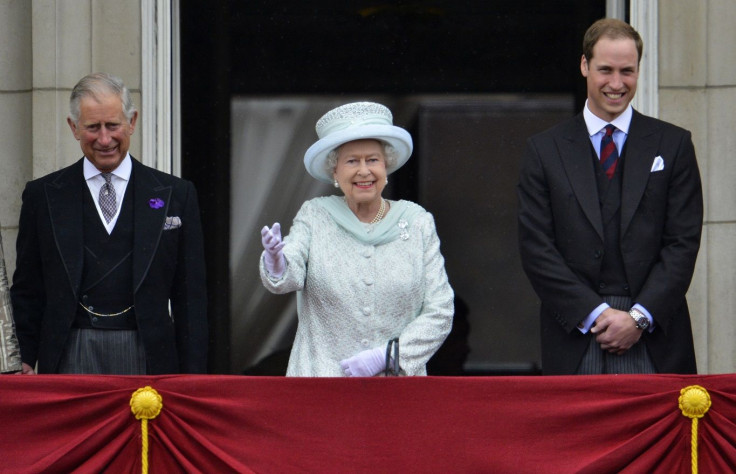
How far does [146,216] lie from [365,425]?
49.0 inches

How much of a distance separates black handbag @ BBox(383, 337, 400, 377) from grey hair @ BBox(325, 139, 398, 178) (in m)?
0.72

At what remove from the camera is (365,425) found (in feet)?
15.7

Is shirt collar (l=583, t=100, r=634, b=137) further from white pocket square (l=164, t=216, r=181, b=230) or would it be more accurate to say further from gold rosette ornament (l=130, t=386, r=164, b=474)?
gold rosette ornament (l=130, t=386, r=164, b=474)

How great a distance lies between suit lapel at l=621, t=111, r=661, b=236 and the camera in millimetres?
5379

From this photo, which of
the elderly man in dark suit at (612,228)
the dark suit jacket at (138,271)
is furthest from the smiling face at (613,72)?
the dark suit jacket at (138,271)

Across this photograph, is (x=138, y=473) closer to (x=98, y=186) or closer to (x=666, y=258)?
(x=98, y=186)

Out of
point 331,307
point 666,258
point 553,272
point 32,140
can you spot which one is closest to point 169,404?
point 331,307

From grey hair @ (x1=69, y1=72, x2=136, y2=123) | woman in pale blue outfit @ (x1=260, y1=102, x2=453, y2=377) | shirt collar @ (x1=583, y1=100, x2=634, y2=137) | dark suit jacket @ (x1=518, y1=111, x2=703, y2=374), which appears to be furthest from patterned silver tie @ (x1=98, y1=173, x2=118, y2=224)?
shirt collar @ (x1=583, y1=100, x2=634, y2=137)

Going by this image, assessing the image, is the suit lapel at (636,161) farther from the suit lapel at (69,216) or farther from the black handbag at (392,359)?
the suit lapel at (69,216)

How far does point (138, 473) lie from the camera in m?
4.75

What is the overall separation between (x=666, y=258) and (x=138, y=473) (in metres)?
2.00

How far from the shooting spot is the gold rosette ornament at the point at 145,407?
474cm

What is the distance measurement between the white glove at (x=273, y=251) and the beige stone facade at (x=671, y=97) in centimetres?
242

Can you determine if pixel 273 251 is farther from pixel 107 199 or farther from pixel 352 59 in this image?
pixel 352 59
